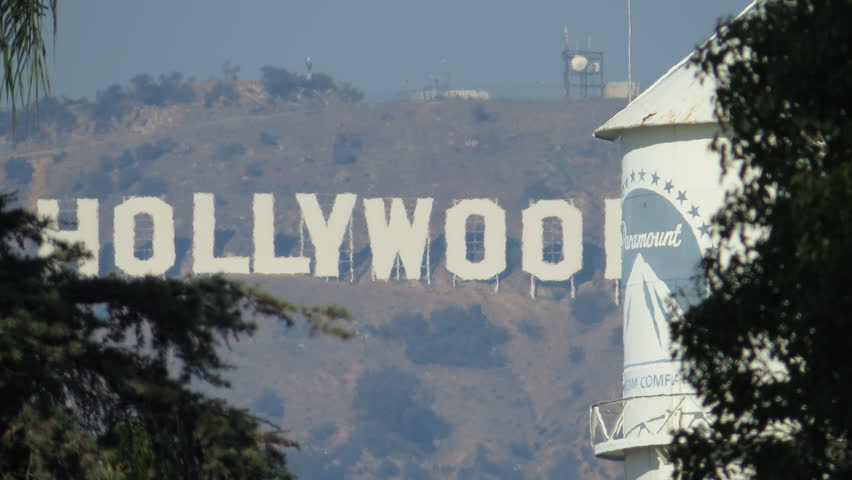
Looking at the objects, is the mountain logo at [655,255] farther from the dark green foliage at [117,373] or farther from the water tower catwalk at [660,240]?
the dark green foliage at [117,373]

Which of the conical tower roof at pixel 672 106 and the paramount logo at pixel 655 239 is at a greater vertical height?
the conical tower roof at pixel 672 106

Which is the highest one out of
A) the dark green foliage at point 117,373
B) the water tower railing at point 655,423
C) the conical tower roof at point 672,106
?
the conical tower roof at point 672,106

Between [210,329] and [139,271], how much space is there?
147 meters

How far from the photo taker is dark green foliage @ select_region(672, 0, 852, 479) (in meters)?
12.3

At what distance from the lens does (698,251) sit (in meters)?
25.0

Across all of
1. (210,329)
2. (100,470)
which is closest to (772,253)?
(210,329)

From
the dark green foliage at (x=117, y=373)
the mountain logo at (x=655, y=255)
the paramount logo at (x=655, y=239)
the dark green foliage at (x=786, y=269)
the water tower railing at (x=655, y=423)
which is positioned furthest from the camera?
the paramount logo at (x=655, y=239)

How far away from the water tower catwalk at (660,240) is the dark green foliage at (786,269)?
393 inches

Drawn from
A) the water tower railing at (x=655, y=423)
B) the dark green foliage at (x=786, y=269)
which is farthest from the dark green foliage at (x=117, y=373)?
the water tower railing at (x=655, y=423)

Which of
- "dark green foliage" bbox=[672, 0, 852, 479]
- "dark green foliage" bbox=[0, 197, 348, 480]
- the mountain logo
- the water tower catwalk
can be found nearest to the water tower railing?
the water tower catwalk

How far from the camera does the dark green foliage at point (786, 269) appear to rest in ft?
40.4

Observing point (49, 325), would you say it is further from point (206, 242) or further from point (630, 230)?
point (206, 242)

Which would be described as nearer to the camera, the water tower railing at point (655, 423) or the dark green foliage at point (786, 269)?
the dark green foliage at point (786, 269)

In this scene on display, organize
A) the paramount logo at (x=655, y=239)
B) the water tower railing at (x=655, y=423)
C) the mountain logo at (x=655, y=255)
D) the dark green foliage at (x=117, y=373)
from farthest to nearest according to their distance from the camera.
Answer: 1. the paramount logo at (x=655, y=239)
2. the mountain logo at (x=655, y=255)
3. the water tower railing at (x=655, y=423)
4. the dark green foliage at (x=117, y=373)
